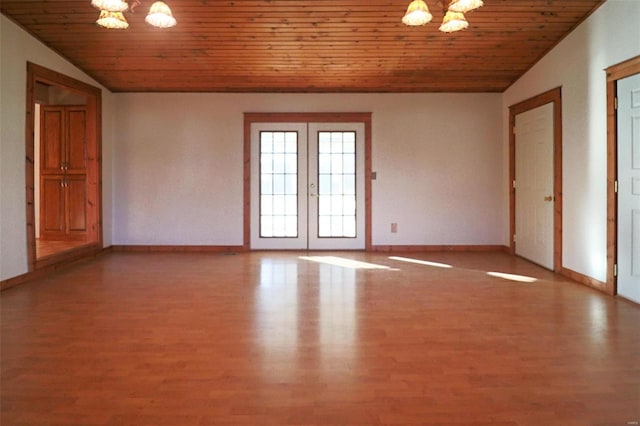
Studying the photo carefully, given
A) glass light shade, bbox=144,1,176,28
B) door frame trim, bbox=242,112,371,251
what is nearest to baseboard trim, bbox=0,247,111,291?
door frame trim, bbox=242,112,371,251

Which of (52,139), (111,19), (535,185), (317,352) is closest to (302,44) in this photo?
(111,19)

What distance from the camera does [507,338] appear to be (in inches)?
122

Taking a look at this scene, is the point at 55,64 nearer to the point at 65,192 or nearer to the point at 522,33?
the point at 65,192

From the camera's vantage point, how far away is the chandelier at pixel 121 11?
125 inches

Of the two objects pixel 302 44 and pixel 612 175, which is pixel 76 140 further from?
pixel 612 175

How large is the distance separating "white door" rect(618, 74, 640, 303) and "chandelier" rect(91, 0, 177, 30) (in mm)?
3975

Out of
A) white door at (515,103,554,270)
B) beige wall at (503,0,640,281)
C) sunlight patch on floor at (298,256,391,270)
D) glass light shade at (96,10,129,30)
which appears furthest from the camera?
sunlight patch on floor at (298,256,391,270)

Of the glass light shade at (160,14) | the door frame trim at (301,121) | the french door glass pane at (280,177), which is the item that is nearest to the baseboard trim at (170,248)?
the door frame trim at (301,121)

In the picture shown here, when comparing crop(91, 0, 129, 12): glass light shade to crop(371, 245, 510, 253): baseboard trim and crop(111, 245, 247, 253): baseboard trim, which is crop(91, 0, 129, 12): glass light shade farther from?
crop(371, 245, 510, 253): baseboard trim

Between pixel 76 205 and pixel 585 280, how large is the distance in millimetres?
7308

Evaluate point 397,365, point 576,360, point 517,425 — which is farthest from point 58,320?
point 576,360

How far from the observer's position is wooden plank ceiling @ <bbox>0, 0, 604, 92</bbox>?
480cm

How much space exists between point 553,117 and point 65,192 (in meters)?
7.22

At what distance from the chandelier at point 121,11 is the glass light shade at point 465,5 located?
82.3 inches
